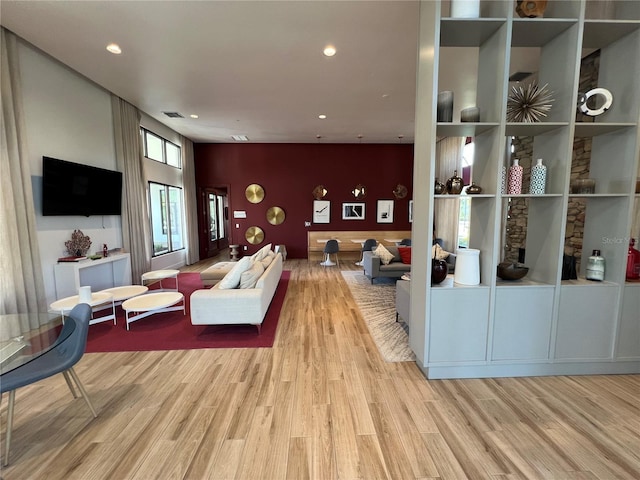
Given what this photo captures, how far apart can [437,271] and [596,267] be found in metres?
1.51

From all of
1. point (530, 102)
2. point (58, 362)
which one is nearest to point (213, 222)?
point (58, 362)

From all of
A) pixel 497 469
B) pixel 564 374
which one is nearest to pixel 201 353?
pixel 497 469

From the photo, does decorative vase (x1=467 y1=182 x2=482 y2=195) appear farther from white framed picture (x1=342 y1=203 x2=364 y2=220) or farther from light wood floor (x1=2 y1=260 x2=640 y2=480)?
white framed picture (x1=342 y1=203 x2=364 y2=220)

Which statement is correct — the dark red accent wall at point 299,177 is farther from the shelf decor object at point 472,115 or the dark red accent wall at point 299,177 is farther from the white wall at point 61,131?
the shelf decor object at point 472,115

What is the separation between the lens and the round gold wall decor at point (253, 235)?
8.84 meters

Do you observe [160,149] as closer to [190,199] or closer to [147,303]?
[190,199]

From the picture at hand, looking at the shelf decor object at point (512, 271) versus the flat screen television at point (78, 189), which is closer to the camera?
the shelf decor object at point (512, 271)

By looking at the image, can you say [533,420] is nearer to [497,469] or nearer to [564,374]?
[497,469]

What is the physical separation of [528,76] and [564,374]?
167 inches

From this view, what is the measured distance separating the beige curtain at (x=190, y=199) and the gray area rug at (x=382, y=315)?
4731 mm

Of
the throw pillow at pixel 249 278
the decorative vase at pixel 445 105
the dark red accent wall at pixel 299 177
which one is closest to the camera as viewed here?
the decorative vase at pixel 445 105

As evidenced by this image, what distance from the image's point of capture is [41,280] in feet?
11.9

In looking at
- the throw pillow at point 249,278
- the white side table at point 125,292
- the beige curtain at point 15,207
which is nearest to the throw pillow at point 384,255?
the throw pillow at point 249,278

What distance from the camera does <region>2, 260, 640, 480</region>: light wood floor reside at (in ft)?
5.46
